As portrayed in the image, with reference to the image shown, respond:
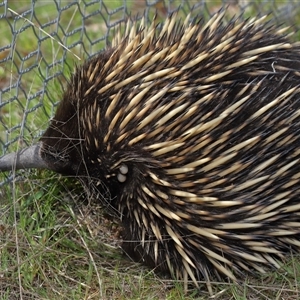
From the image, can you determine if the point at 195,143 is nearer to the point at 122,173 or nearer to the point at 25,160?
the point at 122,173

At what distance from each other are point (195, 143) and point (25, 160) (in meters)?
0.61

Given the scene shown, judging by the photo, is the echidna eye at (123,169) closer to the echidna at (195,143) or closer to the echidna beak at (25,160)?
the echidna at (195,143)

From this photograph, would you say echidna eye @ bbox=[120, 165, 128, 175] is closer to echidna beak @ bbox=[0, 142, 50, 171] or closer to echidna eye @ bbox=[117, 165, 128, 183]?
echidna eye @ bbox=[117, 165, 128, 183]

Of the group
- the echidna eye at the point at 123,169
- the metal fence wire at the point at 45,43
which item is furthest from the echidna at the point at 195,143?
the metal fence wire at the point at 45,43

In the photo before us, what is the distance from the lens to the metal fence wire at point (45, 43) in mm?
2635

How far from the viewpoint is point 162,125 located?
7.07ft

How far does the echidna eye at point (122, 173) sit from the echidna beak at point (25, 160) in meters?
0.27

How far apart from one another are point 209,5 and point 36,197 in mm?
1843

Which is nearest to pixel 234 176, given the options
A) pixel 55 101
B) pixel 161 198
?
pixel 161 198

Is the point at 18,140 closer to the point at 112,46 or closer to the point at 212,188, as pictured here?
the point at 112,46

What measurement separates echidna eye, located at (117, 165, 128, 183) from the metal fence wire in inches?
14.8

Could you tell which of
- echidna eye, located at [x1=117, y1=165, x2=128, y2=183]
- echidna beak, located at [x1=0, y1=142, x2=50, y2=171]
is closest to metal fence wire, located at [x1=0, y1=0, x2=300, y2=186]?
echidna beak, located at [x1=0, y1=142, x2=50, y2=171]

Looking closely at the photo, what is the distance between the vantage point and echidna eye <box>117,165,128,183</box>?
2255 mm

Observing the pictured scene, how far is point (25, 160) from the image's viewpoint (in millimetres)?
2412
